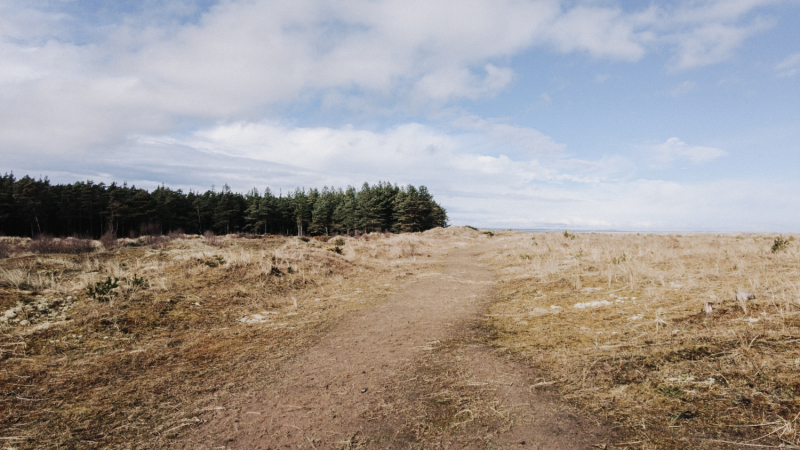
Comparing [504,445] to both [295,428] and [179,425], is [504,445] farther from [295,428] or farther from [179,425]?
[179,425]

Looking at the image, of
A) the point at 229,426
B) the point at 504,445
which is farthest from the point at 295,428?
the point at 504,445

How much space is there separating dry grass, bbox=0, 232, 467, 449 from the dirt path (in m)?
0.60

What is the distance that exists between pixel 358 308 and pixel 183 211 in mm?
83053

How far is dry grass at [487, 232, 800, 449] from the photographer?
9.13 ft

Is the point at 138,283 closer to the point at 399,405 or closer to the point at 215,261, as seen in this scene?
the point at 215,261

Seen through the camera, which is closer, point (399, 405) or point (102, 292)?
point (399, 405)

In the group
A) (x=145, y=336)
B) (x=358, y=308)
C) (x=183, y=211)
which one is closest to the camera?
(x=145, y=336)

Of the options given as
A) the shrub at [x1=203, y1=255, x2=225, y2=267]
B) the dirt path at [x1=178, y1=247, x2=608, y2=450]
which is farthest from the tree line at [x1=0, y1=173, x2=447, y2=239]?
the dirt path at [x1=178, y1=247, x2=608, y2=450]

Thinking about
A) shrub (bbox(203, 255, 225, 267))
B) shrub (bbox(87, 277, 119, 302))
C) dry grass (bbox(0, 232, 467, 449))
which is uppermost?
shrub (bbox(203, 255, 225, 267))

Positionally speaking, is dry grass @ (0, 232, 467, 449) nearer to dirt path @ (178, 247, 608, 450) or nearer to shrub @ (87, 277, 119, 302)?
shrub @ (87, 277, 119, 302)

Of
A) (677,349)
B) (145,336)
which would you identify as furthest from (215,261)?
(677,349)

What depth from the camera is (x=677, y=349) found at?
411 cm

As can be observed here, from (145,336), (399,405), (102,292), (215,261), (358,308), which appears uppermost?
(215,261)

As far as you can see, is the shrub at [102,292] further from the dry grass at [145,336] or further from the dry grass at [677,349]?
the dry grass at [677,349]
